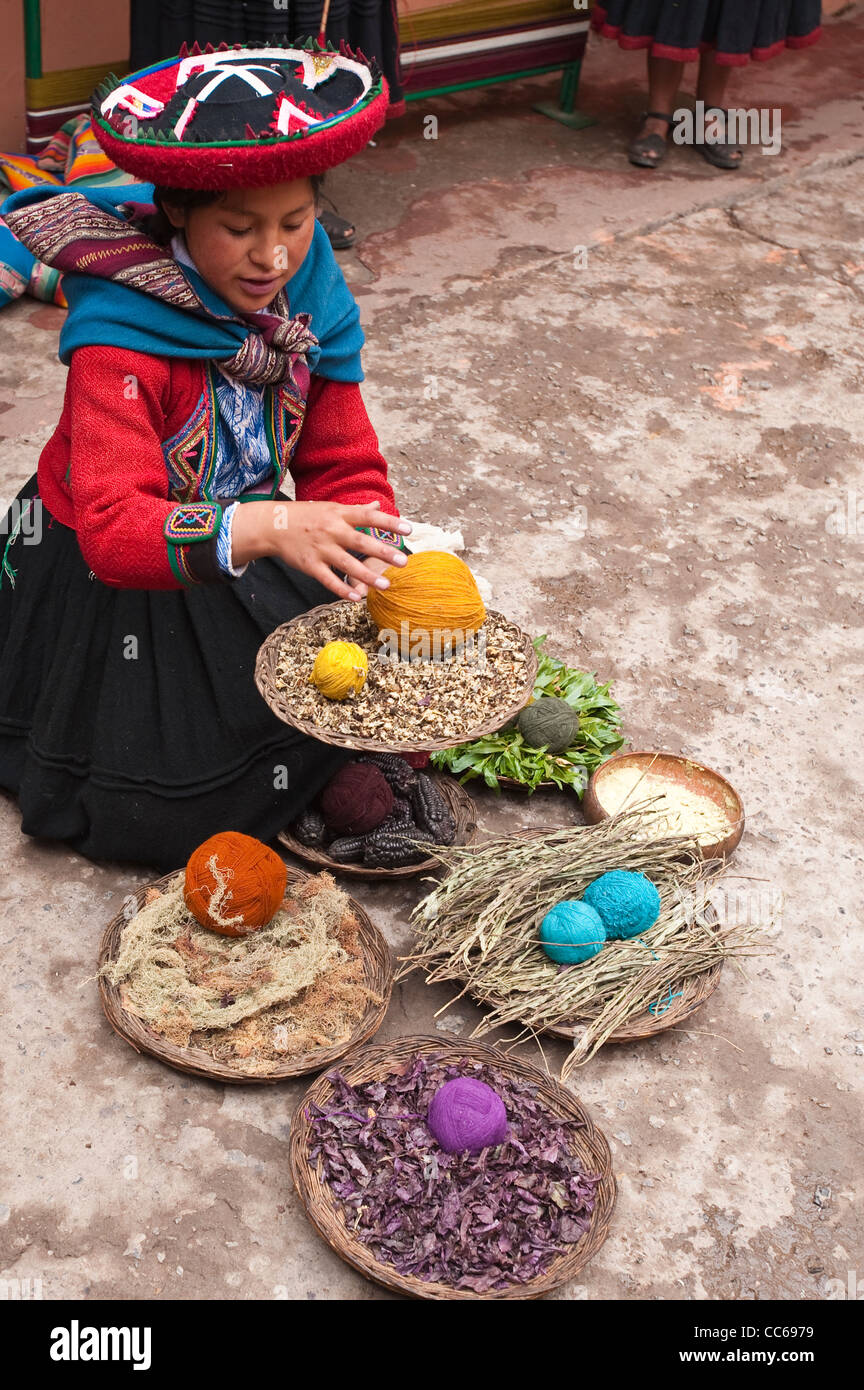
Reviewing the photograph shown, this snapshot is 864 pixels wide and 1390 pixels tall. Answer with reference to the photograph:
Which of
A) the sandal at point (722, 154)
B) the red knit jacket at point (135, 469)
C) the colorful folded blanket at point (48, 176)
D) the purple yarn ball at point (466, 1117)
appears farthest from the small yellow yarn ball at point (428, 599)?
the sandal at point (722, 154)

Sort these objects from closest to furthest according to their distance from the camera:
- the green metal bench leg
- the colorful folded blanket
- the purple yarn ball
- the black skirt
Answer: the purple yarn ball
the black skirt
the colorful folded blanket
the green metal bench leg

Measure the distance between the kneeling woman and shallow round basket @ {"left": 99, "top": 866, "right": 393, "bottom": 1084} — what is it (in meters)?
0.30

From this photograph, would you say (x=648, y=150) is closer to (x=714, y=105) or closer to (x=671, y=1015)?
(x=714, y=105)

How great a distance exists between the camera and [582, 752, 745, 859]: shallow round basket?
298cm

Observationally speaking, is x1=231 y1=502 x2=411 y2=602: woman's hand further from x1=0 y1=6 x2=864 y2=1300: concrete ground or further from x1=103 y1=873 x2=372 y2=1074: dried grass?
x1=0 y1=6 x2=864 y2=1300: concrete ground

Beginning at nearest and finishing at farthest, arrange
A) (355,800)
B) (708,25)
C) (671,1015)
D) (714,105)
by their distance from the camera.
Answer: (671,1015)
(355,800)
(708,25)
(714,105)

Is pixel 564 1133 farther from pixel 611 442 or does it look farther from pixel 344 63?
pixel 611 442

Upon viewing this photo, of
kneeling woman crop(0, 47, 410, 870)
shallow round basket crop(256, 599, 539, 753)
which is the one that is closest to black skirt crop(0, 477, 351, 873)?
kneeling woman crop(0, 47, 410, 870)

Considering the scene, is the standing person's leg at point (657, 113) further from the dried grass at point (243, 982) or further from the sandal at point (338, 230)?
the dried grass at point (243, 982)

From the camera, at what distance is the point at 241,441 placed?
2.54 m

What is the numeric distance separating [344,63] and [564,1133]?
6.19 ft

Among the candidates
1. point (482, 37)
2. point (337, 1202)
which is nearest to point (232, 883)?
point (337, 1202)

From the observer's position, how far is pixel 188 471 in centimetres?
251

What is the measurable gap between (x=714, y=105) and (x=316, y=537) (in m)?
4.99
